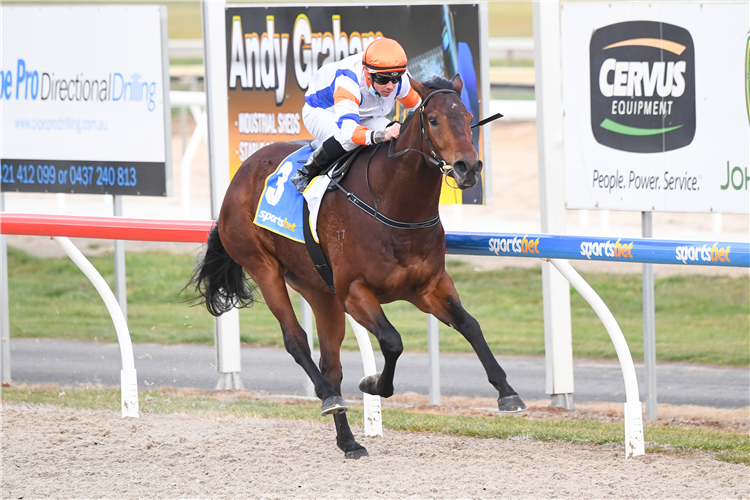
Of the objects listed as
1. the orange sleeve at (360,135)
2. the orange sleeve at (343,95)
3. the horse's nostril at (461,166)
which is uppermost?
the orange sleeve at (343,95)

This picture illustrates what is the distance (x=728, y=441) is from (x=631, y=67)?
2.31 meters

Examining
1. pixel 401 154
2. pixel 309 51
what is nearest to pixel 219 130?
pixel 309 51

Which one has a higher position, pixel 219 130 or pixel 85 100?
pixel 85 100

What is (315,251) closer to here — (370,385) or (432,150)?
(370,385)

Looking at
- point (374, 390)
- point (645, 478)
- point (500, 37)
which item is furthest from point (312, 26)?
point (500, 37)

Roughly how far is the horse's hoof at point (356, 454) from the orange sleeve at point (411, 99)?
1709 mm

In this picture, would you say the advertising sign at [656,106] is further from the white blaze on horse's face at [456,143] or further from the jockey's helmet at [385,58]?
the white blaze on horse's face at [456,143]

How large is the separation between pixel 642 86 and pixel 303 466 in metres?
3.13

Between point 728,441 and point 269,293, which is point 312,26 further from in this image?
point 728,441

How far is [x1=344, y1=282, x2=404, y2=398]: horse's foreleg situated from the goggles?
86 cm

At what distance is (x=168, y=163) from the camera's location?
24.1ft

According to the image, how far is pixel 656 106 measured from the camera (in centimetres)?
624

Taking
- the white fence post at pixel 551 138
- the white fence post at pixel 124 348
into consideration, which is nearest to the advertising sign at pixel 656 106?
the white fence post at pixel 551 138

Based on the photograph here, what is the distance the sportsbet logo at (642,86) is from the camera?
615 centimetres
